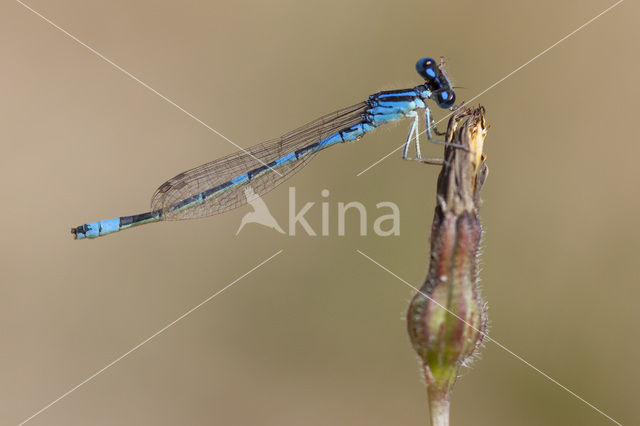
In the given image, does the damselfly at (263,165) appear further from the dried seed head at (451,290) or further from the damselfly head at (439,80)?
the dried seed head at (451,290)

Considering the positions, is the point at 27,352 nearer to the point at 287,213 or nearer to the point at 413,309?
the point at 287,213

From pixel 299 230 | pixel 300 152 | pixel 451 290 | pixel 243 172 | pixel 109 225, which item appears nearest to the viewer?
pixel 451 290

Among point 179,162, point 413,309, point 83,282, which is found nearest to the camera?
point 413,309

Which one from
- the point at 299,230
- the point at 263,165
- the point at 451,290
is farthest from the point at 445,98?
the point at 451,290

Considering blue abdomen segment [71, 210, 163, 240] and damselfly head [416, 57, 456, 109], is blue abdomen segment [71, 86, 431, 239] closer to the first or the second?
blue abdomen segment [71, 210, 163, 240]

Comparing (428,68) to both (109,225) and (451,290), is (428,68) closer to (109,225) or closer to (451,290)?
(451,290)

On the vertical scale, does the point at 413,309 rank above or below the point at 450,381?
above

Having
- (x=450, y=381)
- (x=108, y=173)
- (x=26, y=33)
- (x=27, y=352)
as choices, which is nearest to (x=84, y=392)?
(x=27, y=352)
